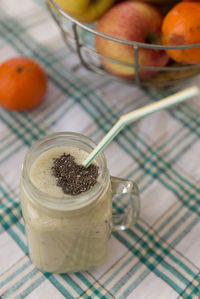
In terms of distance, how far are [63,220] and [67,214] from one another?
1 centimetres

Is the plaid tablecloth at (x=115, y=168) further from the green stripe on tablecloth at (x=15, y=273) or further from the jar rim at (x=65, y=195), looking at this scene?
the jar rim at (x=65, y=195)

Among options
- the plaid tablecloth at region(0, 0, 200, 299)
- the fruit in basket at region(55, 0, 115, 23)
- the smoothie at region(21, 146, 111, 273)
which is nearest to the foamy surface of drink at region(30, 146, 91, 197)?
the smoothie at region(21, 146, 111, 273)

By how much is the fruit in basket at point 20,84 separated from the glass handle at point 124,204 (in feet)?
0.90

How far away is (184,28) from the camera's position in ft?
2.14

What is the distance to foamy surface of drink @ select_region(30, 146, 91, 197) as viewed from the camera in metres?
0.51

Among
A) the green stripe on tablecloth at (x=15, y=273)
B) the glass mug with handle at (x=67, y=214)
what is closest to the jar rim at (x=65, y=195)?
the glass mug with handle at (x=67, y=214)

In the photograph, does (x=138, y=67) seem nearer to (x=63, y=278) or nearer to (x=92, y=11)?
(x=92, y=11)

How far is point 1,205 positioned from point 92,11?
39cm

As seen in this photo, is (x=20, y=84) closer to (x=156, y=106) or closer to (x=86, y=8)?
(x=86, y=8)

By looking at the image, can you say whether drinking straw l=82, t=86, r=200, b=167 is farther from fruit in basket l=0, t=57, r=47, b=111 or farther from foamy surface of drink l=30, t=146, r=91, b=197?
fruit in basket l=0, t=57, r=47, b=111

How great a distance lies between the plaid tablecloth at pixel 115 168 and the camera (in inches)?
24.3

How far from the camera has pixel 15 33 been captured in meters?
0.97

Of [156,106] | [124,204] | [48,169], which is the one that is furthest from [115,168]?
[156,106]

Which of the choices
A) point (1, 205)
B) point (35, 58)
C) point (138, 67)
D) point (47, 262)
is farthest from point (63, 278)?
point (35, 58)
